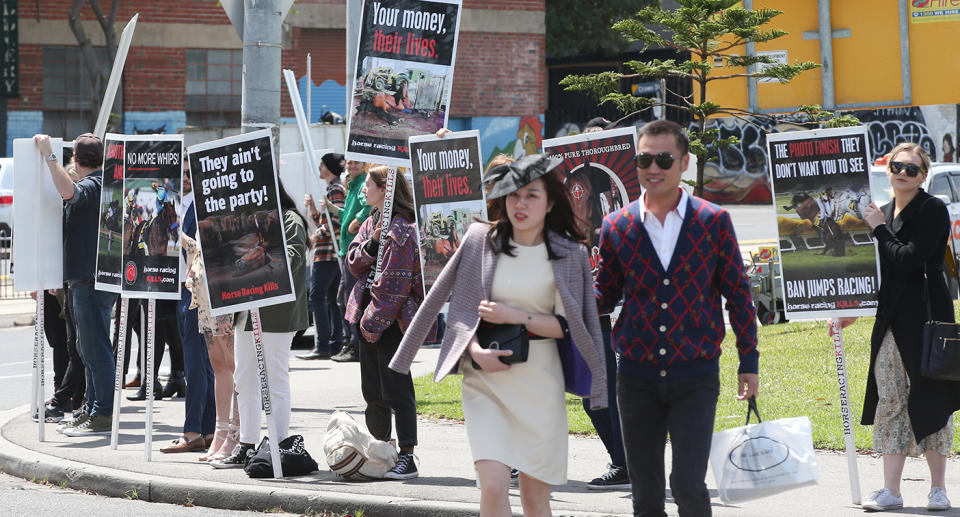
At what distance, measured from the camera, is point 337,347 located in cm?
1424

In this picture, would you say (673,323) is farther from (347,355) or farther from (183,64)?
(183,64)

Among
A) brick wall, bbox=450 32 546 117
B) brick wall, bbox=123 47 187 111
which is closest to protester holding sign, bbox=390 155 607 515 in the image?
brick wall, bbox=123 47 187 111

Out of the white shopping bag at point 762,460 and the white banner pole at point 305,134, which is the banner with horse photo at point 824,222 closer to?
the white shopping bag at point 762,460

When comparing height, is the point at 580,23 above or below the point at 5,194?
above

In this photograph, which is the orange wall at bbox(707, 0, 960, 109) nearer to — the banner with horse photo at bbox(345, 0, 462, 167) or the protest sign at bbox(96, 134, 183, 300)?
the banner with horse photo at bbox(345, 0, 462, 167)

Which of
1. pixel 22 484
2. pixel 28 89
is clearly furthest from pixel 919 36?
pixel 28 89

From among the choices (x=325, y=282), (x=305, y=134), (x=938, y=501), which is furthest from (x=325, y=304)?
(x=938, y=501)

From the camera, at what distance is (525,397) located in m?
5.23

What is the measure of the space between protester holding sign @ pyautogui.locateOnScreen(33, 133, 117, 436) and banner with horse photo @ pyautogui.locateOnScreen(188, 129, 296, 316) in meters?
2.02

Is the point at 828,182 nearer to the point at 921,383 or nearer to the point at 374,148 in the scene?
the point at 921,383

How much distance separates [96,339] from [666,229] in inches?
226

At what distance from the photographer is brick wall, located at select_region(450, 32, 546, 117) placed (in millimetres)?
33969

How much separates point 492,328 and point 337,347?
915cm

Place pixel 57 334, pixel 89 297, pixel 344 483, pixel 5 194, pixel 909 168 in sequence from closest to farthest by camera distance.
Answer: pixel 909 168, pixel 344 483, pixel 89 297, pixel 57 334, pixel 5 194
